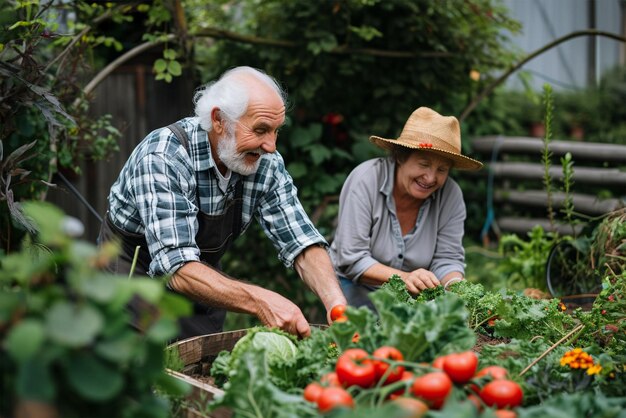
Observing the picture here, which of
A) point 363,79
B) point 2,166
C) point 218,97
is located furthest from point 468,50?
point 2,166

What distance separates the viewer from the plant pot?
12.7ft

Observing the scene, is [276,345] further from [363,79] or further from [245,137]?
[363,79]

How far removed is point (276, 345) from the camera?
2186mm

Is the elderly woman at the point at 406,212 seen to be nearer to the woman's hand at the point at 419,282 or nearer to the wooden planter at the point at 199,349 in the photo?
the woman's hand at the point at 419,282

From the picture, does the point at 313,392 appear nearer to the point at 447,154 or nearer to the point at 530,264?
the point at 447,154

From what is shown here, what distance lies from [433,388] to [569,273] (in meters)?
2.67

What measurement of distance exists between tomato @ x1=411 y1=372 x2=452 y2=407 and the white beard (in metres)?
1.51

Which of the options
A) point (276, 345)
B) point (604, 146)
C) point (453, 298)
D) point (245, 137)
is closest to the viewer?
point (453, 298)

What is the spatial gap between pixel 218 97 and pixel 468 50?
10.5ft

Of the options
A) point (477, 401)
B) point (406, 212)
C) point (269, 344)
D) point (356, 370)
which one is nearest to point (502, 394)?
point (477, 401)

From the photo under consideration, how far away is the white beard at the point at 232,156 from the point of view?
288 cm

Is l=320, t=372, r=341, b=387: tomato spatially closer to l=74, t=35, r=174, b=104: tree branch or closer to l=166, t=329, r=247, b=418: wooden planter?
l=166, t=329, r=247, b=418: wooden planter

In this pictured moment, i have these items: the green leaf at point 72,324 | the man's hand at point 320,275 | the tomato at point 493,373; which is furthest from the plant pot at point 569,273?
the green leaf at point 72,324

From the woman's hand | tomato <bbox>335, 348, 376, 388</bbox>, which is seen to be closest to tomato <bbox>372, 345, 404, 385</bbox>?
tomato <bbox>335, 348, 376, 388</bbox>
